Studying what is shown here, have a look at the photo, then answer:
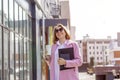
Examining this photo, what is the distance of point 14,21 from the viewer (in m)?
12.3

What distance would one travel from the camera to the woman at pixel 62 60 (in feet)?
16.9

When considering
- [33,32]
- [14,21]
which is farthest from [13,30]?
[33,32]

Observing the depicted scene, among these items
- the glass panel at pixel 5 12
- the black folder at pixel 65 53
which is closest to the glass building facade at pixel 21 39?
the glass panel at pixel 5 12

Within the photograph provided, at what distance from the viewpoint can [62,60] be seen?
5.11 metres

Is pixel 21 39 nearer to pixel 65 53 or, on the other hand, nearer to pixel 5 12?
pixel 5 12

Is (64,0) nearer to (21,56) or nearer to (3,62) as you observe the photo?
(21,56)

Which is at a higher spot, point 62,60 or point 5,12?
point 5,12

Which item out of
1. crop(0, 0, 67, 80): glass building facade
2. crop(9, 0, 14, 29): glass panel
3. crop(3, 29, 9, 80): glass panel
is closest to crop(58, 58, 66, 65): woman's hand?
crop(0, 0, 67, 80): glass building facade

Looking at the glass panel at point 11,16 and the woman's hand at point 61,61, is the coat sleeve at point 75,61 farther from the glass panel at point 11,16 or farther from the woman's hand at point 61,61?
the glass panel at point 11,16

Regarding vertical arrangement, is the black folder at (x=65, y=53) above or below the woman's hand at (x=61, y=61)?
above

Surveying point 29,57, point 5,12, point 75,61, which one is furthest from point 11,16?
point 75,61

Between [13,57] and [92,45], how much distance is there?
132m

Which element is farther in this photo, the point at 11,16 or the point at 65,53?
the point at 11,16

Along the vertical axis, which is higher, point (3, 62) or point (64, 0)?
point (64, 0)
